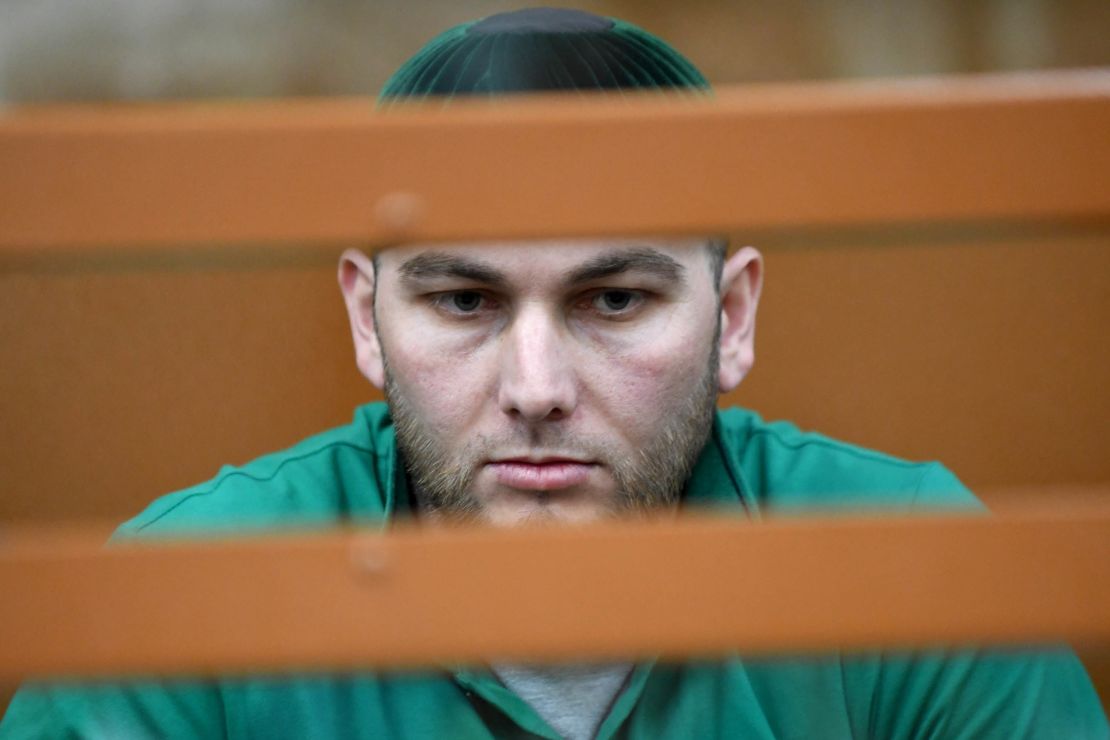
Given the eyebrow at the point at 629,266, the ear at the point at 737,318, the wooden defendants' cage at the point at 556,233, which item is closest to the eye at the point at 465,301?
the eyebrow at the point at 629,266

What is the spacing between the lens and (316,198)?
27.4 inches

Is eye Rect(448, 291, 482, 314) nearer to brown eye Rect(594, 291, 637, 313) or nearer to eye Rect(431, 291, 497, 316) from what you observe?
eye Rect(431, 291, 497, 316)

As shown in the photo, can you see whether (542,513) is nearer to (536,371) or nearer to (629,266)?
(536,371)

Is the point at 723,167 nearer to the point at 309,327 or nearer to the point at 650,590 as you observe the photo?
the point at 650,590

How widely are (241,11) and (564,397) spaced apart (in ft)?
5.42

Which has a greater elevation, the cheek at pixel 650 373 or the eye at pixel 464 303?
the eye at pixel 464 303

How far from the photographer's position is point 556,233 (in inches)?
27.5

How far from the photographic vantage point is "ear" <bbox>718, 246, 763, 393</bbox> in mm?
1742

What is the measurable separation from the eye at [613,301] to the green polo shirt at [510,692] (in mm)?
288

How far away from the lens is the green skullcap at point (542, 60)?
1.63 m

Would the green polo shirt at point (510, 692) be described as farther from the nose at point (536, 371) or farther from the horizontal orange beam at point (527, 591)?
the horizontal orange beam at point (527, 591)

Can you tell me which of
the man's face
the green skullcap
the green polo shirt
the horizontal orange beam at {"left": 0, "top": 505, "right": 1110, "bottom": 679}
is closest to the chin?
the man's face

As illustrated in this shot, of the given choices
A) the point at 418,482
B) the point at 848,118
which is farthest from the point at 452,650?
the point at 418,482

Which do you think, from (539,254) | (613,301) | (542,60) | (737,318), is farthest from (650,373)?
(542,60)
